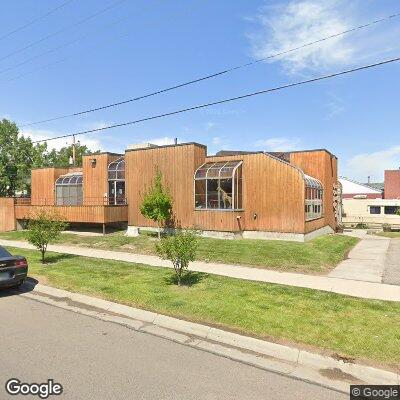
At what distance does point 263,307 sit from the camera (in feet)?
27.7

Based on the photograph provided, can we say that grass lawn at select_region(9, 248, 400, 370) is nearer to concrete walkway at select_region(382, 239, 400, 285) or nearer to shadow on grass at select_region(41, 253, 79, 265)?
shadow on grass at select_region(41, 253, 79, 265)

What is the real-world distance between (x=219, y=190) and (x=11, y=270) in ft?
43.2

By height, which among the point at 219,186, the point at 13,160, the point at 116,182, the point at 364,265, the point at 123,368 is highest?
the point at 13,160

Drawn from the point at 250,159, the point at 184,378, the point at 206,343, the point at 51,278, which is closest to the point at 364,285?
the point at 206,343

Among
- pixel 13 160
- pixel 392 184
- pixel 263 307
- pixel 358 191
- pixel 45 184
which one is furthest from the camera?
pixel 358 191

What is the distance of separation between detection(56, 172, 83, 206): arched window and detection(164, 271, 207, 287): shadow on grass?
1909 centimetres

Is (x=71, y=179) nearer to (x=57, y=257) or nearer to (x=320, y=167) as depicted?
(x=57, y=257)

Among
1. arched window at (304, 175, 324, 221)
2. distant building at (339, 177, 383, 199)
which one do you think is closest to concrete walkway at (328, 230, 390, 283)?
arched window at (304, 175, 324, 221)

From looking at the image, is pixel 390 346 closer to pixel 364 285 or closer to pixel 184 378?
pixel 184 378

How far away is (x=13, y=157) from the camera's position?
44969 mm

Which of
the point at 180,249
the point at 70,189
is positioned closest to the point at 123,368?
the point at 180,249

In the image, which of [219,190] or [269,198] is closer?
[269,198]

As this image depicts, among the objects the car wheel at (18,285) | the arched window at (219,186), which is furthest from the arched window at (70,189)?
the car wheel at (18,285)

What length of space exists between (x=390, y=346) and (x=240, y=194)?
15302 millimetres
